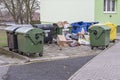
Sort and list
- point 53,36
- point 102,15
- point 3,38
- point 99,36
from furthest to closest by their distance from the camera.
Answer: point 102,15
point 53,36
point 3,38
point 99,36

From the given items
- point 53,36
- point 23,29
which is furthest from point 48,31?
point 23,29

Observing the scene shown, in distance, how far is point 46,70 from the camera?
11414 millimetres

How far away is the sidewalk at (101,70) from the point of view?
9766mm

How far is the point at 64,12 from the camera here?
99.0 ft

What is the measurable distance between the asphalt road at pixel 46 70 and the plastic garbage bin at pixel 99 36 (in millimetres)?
3336

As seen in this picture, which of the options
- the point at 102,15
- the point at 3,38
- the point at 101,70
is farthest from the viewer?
the point at 102,15

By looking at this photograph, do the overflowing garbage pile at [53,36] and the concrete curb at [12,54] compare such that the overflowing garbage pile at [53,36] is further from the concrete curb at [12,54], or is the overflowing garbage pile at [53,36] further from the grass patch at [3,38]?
the grass patch at [3,38]

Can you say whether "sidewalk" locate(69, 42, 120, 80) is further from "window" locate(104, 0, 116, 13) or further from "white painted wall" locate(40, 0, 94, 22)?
"window" locate(104, 0, 116, 13)

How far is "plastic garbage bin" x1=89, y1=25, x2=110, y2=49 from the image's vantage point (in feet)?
54.8


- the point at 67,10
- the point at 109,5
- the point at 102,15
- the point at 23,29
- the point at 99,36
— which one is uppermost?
the point at 109,5

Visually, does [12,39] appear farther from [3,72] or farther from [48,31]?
[3,72]

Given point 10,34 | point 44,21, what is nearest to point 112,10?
point 44,21

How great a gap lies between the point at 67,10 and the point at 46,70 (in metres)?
18.9

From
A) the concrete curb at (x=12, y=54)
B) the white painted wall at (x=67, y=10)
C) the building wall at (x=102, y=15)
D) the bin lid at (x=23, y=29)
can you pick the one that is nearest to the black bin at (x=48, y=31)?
the concrete curb at (x=12, y=54)
